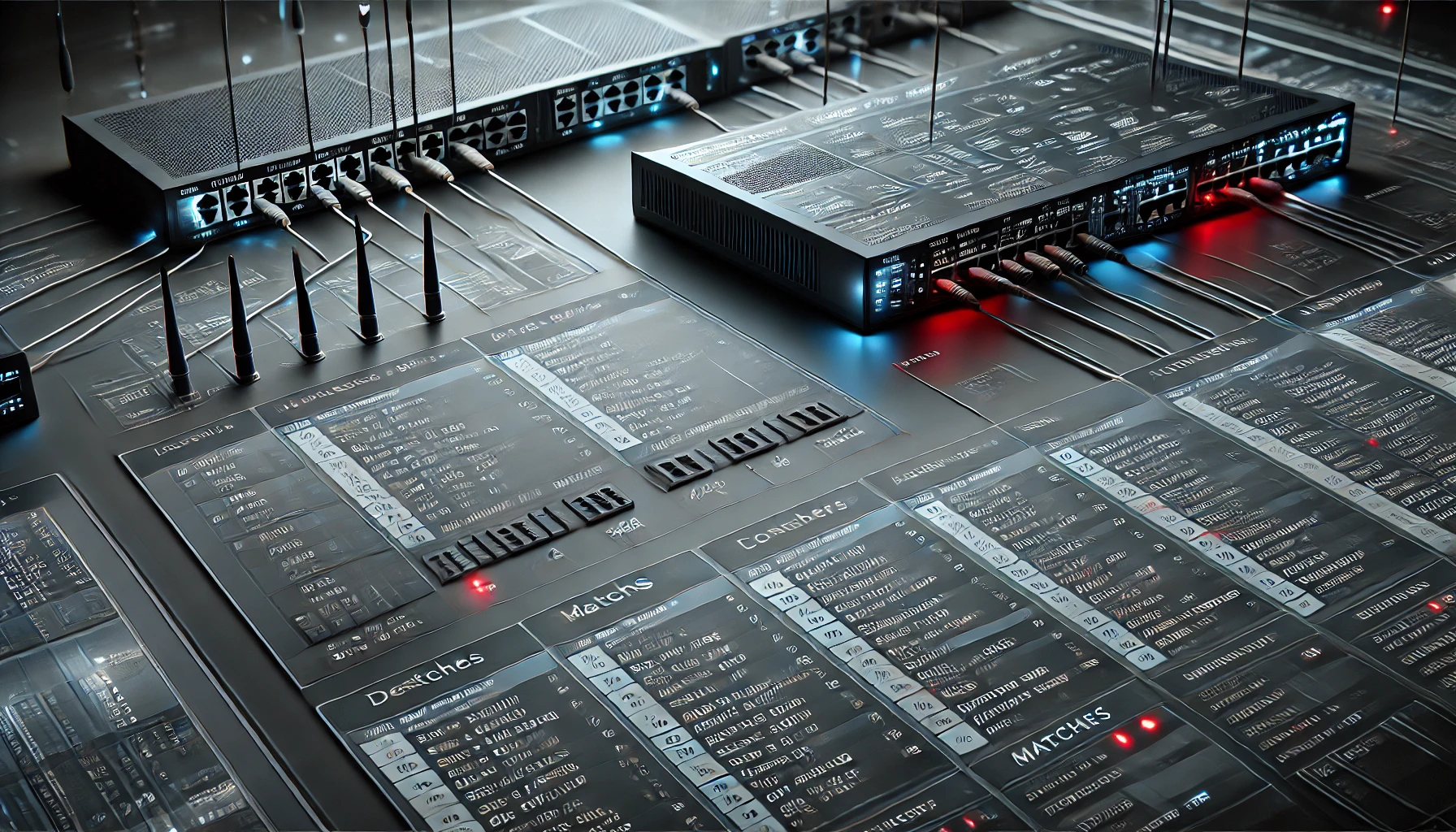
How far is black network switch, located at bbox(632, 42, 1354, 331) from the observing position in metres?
4.94

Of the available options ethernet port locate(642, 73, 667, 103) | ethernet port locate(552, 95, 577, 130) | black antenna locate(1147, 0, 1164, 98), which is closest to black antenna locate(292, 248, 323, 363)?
ethernet port locate(552, 95, 577, 130)

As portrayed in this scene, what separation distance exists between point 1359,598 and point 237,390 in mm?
3013

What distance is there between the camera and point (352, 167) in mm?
5590

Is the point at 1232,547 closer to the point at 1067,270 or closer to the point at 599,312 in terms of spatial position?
the point at 1067,270

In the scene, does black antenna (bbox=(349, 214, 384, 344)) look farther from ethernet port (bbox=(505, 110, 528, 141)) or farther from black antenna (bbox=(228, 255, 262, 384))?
ethernet port (bbox=(505, 110, 528, 141))

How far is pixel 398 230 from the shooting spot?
5434mm

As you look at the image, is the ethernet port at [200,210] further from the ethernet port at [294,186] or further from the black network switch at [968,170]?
the black network switch at [968,170]

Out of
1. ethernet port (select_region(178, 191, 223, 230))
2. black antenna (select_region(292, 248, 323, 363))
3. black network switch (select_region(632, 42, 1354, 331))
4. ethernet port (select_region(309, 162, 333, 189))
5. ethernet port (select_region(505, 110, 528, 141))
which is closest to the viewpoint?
black antenna (select_region(292, 248, 323, 363))

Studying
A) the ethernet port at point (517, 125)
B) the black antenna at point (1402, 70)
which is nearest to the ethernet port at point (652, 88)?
the ethernet port at point (517, 125)

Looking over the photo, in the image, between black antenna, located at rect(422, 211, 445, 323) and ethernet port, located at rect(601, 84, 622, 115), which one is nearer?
black antenna, located at rect(422, 211, 445, 323)

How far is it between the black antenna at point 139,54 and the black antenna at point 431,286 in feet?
6.44

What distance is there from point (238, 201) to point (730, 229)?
165 cm

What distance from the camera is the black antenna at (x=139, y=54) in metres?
6.18

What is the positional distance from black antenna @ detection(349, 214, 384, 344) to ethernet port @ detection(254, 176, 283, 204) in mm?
766
